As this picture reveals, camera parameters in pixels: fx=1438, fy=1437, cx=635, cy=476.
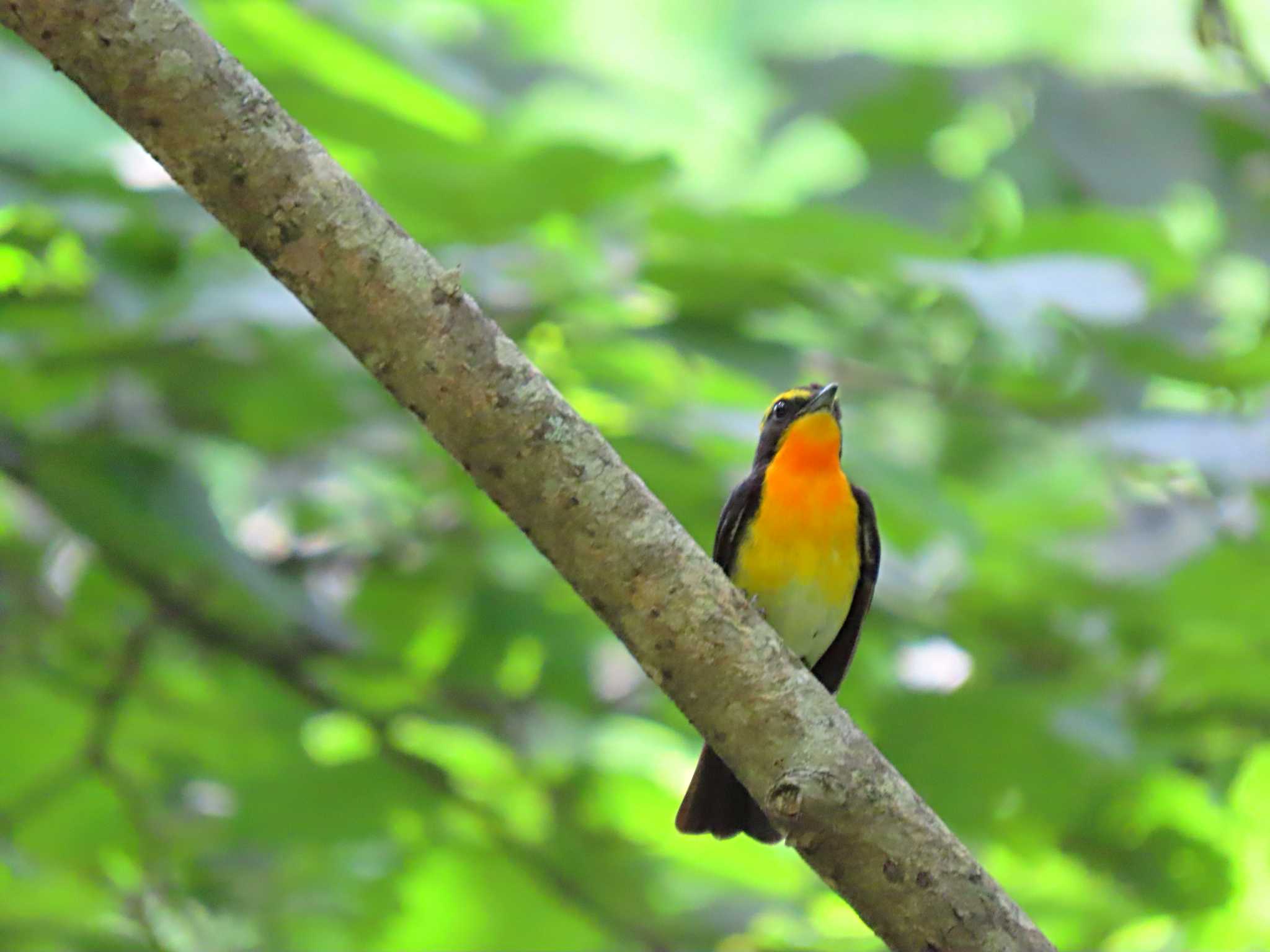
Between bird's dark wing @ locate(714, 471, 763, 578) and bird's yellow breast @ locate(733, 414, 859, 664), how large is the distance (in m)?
0.03

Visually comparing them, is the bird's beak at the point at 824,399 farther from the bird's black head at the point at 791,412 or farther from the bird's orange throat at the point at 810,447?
the bird's orange throat at the point at 810,447

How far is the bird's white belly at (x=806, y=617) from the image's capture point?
4.89 meters

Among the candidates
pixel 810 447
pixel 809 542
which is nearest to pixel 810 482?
pixel 810 447

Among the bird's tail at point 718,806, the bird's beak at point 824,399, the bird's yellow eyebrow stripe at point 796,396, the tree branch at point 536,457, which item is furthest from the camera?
the bird's yellow eyebrow stripe at point 796,396

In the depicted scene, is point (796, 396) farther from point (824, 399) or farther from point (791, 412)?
point (824, 399)

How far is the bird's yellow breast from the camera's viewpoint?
4.89 m

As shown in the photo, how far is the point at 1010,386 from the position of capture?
186 inches

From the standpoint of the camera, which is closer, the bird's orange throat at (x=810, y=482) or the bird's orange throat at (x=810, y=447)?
the bird's orange throat at (x=810, y=482)

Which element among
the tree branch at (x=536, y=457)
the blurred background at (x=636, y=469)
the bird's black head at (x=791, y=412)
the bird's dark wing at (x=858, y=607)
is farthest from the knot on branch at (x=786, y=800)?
the bird's black head at (x=791, y=412)

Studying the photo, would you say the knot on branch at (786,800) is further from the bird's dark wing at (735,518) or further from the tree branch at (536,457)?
the bird's dark wing at (735,518)

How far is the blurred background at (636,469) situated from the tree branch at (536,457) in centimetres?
111

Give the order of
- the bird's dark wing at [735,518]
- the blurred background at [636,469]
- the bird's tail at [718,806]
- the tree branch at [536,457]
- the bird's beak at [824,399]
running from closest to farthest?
the tree branch at [536,457], the blurred background at [636,469], the bird's tail at [718,806], the bird's dark wing at [735,518], the bird's beak at [824,399]

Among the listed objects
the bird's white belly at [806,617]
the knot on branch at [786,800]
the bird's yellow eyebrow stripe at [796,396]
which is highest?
the bird's yellow eyebrow stripe at [796,396]

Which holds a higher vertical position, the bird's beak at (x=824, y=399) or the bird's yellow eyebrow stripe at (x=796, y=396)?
the bird's yellow eyebrow stripe at (x=796, y=396)
